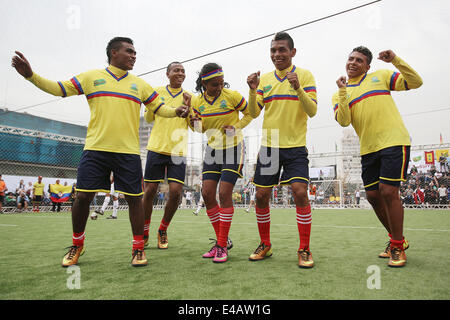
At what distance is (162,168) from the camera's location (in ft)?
13.5

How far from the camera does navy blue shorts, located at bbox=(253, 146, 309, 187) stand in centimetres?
302

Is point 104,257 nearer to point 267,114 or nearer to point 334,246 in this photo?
point 267,114

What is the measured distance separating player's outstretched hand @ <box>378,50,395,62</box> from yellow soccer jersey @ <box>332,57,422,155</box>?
0.05m

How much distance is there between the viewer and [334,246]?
12.7 ft

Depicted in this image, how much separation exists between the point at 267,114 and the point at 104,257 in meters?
2.35

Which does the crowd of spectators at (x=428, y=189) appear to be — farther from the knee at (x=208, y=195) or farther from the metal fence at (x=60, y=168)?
the knee at (x=208, y=195)

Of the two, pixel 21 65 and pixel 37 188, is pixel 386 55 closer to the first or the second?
pixel 21 65

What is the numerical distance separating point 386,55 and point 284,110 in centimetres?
104

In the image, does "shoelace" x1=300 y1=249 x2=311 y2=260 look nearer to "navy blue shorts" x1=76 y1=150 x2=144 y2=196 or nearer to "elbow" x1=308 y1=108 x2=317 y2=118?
"elbow" x1=308 y1=108 x2=317 y2=118

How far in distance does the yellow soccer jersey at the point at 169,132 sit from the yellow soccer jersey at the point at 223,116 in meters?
0.51

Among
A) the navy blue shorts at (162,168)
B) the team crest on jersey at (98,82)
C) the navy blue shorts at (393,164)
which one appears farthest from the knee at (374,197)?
the team crest on jersey at (98,82)

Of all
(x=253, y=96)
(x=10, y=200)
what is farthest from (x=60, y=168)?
(x=253, y=96)

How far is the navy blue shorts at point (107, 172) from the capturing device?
2.89m

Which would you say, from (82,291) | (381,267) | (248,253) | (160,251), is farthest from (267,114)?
(82,291)
